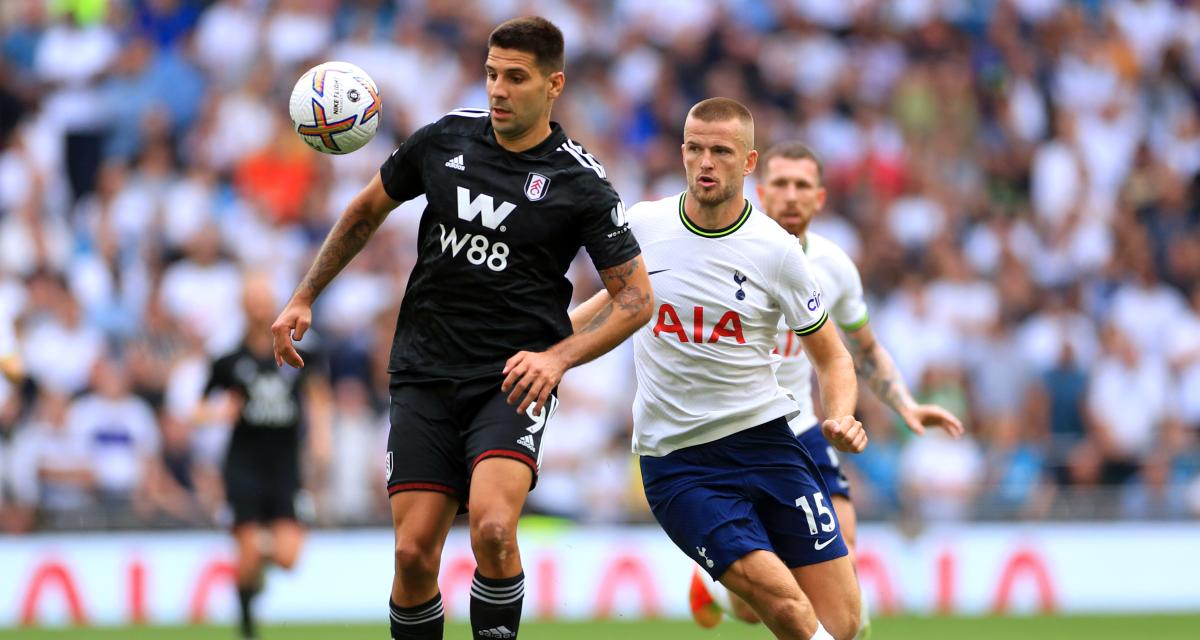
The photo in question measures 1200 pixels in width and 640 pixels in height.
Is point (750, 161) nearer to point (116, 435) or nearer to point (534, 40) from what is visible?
point (534, 40)

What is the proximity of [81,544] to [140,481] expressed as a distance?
74 cm

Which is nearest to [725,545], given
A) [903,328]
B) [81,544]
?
[81,544]

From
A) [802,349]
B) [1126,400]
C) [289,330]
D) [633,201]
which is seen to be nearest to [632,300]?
[289,330]

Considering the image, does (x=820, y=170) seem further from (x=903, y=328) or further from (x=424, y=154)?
(x=903, y=328)

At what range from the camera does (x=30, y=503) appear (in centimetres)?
1559

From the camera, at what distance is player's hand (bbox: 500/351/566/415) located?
24.5 feet

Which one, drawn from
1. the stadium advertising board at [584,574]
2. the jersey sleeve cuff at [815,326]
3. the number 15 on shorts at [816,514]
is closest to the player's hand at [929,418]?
the number 15 on shorts at [816,514]

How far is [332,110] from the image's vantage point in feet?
26.6

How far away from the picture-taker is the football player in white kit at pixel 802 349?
32.2 feet

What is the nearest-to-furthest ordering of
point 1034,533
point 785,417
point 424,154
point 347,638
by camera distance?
point 424,154
point 785,417
point 347,638
point 1034,533

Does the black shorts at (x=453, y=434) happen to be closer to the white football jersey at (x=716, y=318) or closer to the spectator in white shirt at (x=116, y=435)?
the white football jersey at (x=716, y=318)

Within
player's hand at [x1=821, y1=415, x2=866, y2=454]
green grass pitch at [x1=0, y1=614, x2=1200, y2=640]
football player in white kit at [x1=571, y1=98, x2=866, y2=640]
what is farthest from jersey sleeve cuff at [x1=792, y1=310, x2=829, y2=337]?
green grass pitch at [x1=0, y1=614, x2=1200, y2=640]

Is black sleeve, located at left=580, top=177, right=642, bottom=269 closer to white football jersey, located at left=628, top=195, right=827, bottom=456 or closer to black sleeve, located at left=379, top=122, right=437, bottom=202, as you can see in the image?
white football jersey, located at left=628, top=195, right=827, bottom=456

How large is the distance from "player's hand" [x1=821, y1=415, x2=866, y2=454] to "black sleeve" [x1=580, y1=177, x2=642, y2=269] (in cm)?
113
